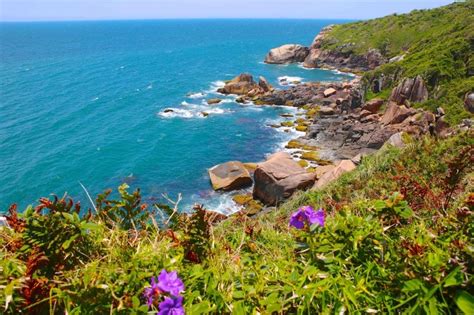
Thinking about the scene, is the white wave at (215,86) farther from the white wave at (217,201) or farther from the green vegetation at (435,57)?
the white wave at (217,201)

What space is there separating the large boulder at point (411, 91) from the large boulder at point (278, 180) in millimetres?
20044

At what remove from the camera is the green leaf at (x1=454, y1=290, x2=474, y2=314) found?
217 centimetres

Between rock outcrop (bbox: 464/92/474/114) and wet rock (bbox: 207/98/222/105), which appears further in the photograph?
wet rock (bbox: 207/98/222/105)

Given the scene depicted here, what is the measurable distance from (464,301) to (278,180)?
1003 inches

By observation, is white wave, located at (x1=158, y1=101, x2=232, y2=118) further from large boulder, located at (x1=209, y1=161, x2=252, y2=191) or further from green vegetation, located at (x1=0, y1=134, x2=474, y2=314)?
green vegetation, located at (x1=0, y1=134, x2=474, y2=314)

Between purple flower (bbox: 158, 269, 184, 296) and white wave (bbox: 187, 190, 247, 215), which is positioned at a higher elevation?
purple flower (bbox: 158, 269, 184, 296)

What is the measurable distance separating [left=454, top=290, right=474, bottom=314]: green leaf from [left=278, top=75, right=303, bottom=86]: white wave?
73.0 meters

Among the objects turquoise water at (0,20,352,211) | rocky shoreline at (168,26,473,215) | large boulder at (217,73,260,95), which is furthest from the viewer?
large boulder at (217,73,260,95)

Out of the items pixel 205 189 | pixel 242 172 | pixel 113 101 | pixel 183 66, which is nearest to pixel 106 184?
pixel 205 189

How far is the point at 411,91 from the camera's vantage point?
4194 cm

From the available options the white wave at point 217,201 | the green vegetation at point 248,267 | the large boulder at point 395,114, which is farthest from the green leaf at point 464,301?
the large boulder at point 395,114

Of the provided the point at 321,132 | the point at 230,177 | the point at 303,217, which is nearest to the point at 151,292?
the point at 303,217

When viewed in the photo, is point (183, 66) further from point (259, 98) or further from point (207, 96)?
point (259, 98)

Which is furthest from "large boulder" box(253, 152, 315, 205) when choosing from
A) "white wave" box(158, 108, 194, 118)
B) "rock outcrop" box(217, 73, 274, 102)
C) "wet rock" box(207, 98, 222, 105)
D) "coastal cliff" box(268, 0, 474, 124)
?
"rock outcrop" box(217, 73, 274, 102)
